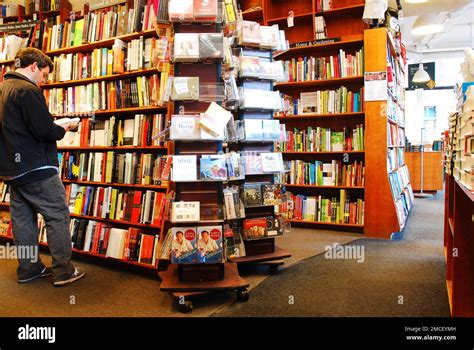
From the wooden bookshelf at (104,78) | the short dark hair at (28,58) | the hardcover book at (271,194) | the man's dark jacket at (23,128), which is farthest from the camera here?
the wooden bookshelf at (104,78)

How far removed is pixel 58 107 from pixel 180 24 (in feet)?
6.80

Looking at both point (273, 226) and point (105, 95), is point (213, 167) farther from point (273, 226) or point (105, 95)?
point (105, 95)

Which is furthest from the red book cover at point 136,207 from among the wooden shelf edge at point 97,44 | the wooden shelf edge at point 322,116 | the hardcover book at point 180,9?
the wooden shelf edge at point 322,116

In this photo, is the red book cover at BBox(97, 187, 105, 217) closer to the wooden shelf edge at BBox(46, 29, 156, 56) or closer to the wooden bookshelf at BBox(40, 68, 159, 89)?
the wooden bookshelf at BBox(40, 68, 159, 89)

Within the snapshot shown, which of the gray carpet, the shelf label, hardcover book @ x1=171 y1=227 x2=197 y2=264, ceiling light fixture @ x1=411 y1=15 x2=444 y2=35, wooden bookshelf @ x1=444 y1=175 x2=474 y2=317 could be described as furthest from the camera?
ceiling light fixture @ x1=411 y1=15 x2=444 y2=35

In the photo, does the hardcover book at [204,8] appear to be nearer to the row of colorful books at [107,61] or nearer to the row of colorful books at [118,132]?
the row of colorful books at [107,61]

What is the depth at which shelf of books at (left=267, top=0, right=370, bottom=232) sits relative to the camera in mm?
4477

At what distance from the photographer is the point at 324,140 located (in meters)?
4.68

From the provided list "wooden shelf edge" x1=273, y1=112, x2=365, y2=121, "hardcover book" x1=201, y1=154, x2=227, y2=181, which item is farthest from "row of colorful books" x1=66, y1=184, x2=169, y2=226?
"wooden shelf edge" x1=273, y1=112, x2=365, y2=121

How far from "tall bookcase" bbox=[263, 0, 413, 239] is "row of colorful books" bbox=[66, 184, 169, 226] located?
2.22 meters

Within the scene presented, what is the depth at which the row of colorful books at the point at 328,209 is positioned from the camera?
14.6 ft

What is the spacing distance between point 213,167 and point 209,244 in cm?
50
